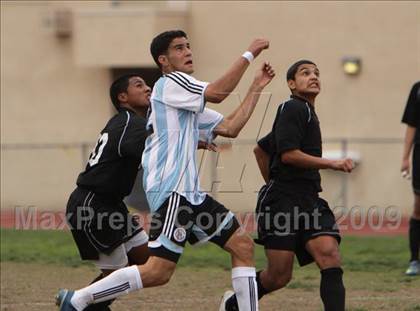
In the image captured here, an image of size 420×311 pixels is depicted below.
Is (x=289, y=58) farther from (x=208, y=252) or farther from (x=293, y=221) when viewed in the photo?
(x=293, y=221)

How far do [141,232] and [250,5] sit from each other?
12.3m

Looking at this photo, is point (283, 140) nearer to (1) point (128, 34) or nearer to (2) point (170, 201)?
(2) point (170, 201)

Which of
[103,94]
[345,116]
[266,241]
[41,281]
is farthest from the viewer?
[103,94]

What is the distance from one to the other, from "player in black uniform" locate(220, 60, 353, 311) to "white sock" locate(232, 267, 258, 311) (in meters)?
0.41

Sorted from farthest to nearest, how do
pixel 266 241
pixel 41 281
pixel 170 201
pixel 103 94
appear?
1. pixel 103 94
2. pixel 41 281
3. pixel 266 241
4. pixel 170 201

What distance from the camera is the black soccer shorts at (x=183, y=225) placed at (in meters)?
7.25

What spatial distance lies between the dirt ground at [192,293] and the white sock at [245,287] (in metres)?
1.81

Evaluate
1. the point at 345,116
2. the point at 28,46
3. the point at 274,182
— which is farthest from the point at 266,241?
the point at 28,46

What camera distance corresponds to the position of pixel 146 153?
7.46m

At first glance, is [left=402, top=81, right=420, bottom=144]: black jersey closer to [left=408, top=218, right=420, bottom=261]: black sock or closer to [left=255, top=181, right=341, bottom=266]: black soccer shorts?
[left=408, top=218, right=420, bottom=261]: black sock

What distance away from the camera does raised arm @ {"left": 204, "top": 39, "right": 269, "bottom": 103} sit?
7039mm

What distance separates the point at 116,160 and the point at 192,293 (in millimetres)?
2773

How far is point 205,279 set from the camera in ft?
37.1

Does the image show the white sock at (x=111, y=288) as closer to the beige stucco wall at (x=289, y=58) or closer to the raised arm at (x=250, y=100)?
the raised arm at (x=250, y=100)
